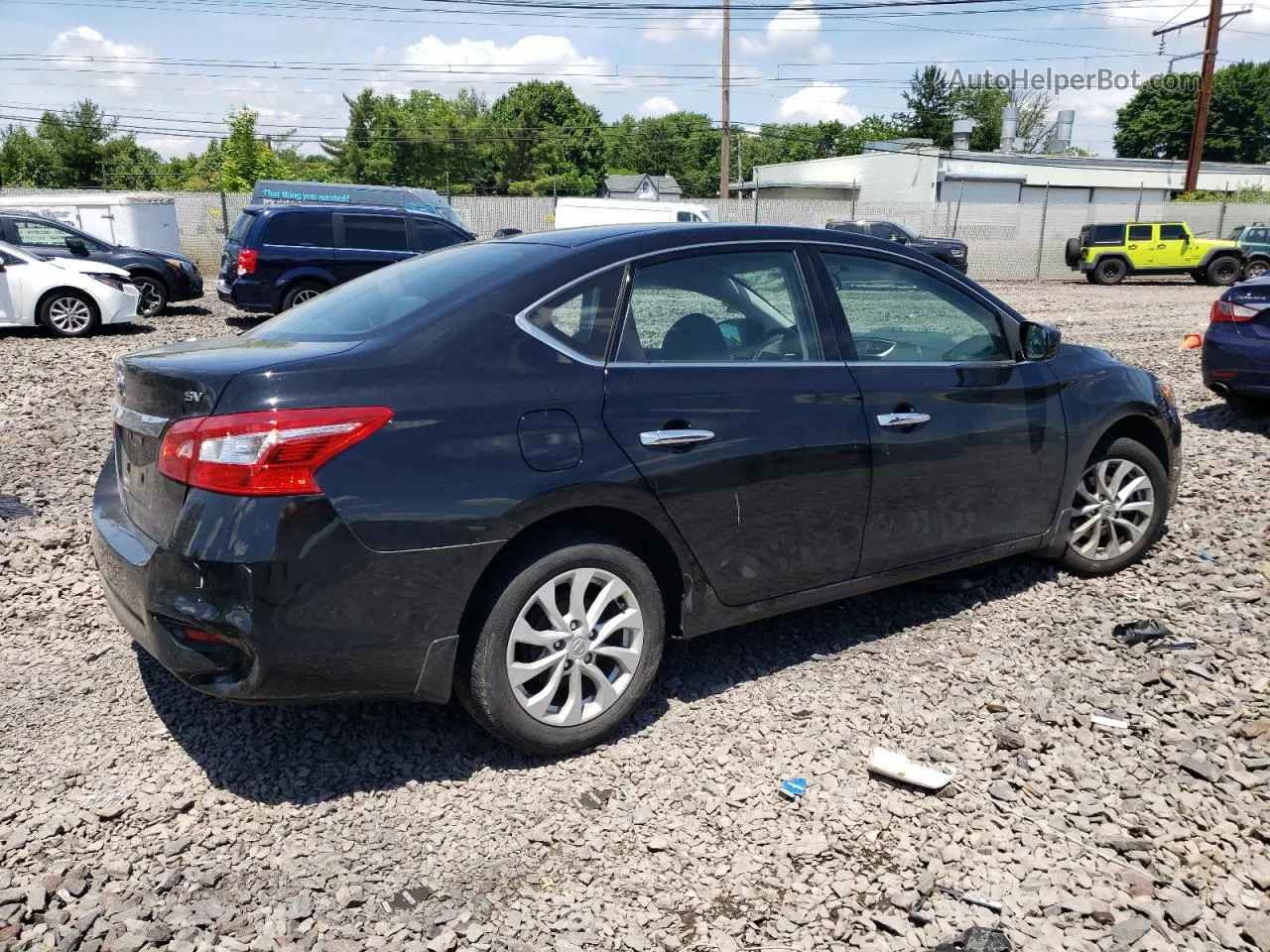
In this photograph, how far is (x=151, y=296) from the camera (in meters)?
15.9

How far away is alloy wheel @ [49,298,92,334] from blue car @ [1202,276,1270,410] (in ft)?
41.8

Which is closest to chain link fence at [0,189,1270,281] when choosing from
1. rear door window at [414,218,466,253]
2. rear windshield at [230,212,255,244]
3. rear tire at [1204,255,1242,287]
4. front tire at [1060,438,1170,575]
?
rear tire at [1204,255,1242,287]

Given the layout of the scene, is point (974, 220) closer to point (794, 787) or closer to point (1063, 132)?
point (794, 787)

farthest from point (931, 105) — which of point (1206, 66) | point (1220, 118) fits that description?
point (1206, 66)

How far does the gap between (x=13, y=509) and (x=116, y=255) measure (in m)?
11.6

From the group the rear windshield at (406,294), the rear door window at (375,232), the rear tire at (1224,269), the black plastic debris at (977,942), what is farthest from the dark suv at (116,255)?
the rear tire at (1224,269)

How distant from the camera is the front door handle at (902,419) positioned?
390cm

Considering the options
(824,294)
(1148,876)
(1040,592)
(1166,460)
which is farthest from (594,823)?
(1166,460)

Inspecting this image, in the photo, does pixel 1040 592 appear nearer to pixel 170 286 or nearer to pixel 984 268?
pixel 170 286

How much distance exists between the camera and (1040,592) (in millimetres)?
4840

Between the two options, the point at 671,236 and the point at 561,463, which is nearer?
the point at 561,463

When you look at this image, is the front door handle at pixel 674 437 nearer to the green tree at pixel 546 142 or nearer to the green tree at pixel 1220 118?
the green tree at pixel 546 142

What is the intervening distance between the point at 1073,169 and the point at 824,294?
59788 millimetres

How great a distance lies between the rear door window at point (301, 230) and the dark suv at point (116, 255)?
2.56 m
